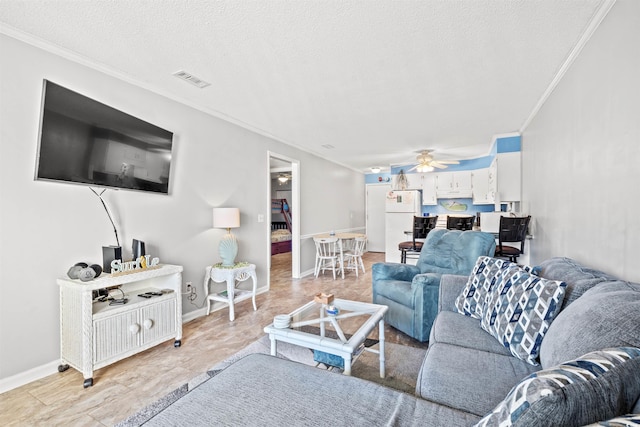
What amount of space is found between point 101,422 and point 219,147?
9.41 ft

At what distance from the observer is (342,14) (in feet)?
6.12

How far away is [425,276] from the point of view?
2.57m

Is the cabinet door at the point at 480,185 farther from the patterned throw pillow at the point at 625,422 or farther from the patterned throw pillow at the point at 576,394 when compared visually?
the patterned throw pillow at the point at 625,422

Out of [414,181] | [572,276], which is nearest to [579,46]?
[572,276]

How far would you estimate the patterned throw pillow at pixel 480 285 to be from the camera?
1885 mm

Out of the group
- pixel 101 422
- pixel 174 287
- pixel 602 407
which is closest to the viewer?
pixel 602 407

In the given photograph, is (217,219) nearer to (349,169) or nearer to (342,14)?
(342,14)

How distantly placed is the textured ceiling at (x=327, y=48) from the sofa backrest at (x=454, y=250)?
4.98 feet

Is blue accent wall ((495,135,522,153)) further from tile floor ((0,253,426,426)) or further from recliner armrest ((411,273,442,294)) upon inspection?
tile floor ((0,253,426,426))

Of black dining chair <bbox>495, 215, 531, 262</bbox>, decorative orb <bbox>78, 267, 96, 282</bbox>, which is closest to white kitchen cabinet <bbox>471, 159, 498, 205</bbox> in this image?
black dining chair <bbox>495, 215, 531, 262</bbox>

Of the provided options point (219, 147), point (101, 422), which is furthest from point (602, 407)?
point (219, 147)

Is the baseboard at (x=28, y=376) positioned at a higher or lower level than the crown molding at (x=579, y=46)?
lower

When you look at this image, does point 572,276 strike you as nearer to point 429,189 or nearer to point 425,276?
point 425,276

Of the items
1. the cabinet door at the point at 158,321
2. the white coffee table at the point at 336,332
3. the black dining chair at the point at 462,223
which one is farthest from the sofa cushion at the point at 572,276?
the black dining chair at the point at 462,223
